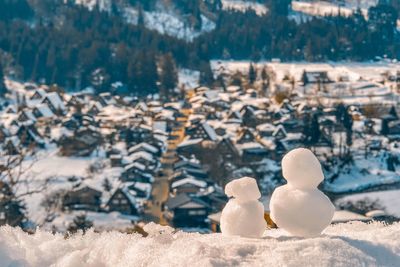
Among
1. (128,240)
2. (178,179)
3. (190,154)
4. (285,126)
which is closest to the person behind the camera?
(128,240)

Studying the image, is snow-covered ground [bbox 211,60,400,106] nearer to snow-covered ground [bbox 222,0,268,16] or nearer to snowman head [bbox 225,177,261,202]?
snow-covered ground [bbox 222,0,268,16]

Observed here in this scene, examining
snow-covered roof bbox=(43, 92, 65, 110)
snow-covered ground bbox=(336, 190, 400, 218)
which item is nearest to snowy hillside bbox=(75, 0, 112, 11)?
snow-covered roof bbox=(43, 92, 65, 110)

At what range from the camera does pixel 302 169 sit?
161 centimetres

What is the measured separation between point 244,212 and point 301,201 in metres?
0.16

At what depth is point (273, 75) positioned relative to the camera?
3788 centimetres

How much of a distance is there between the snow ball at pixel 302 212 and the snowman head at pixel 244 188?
69 millimetres

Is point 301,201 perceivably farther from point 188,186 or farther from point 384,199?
point 188,186

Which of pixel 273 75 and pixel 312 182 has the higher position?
pixel 312 182

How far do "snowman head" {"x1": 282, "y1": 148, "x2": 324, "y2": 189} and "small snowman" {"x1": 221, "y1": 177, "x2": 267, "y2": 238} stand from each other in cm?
11

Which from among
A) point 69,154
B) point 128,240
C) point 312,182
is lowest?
point 69,154

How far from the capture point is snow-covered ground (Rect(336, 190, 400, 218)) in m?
13.6

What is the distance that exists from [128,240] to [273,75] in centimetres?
3687

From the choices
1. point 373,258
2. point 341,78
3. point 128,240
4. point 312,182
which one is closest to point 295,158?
point 312,182

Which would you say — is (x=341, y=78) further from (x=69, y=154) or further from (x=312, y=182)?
(x=312, y=182)
